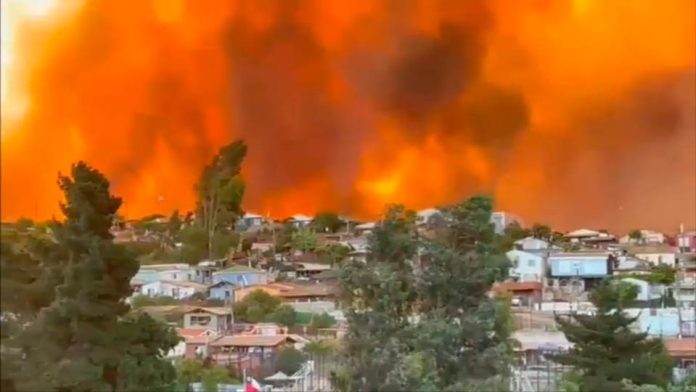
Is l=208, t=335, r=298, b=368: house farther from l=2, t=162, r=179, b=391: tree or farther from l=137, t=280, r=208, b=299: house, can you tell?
l=2, t=162, r=179, b=391: tree

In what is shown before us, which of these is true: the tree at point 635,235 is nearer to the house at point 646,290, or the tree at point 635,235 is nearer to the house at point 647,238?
the house at point 647,238

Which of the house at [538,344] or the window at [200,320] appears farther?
the window at [200,320]

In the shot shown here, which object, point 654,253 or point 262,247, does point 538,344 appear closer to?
point 654,253

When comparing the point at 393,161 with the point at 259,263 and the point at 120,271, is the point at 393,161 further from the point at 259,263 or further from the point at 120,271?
the point at 120,271

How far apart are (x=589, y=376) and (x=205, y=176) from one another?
1821 millimetres

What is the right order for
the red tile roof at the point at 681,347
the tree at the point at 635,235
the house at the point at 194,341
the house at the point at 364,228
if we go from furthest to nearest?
1. the tree at the point at 635,235
2. the red tile roof at the point at 681,347
3. the house at the point at 194,341
4. the house at the point at 364,228

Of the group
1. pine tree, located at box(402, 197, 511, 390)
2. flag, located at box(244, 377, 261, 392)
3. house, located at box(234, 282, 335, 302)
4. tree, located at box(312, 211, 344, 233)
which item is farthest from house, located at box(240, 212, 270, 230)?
pine tree, located at box(402, 197, 511, 390)

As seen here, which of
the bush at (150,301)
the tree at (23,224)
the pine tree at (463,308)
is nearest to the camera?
the tree at (23,224)

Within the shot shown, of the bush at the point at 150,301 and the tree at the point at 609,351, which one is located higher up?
the bush at the point at 150,301

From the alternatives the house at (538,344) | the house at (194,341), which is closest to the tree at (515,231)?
the house at (538,344)

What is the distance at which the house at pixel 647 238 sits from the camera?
4609 millimetres

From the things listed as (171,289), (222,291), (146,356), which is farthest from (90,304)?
(222,291)

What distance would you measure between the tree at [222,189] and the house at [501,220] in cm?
116

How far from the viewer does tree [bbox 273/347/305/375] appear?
4.35m
